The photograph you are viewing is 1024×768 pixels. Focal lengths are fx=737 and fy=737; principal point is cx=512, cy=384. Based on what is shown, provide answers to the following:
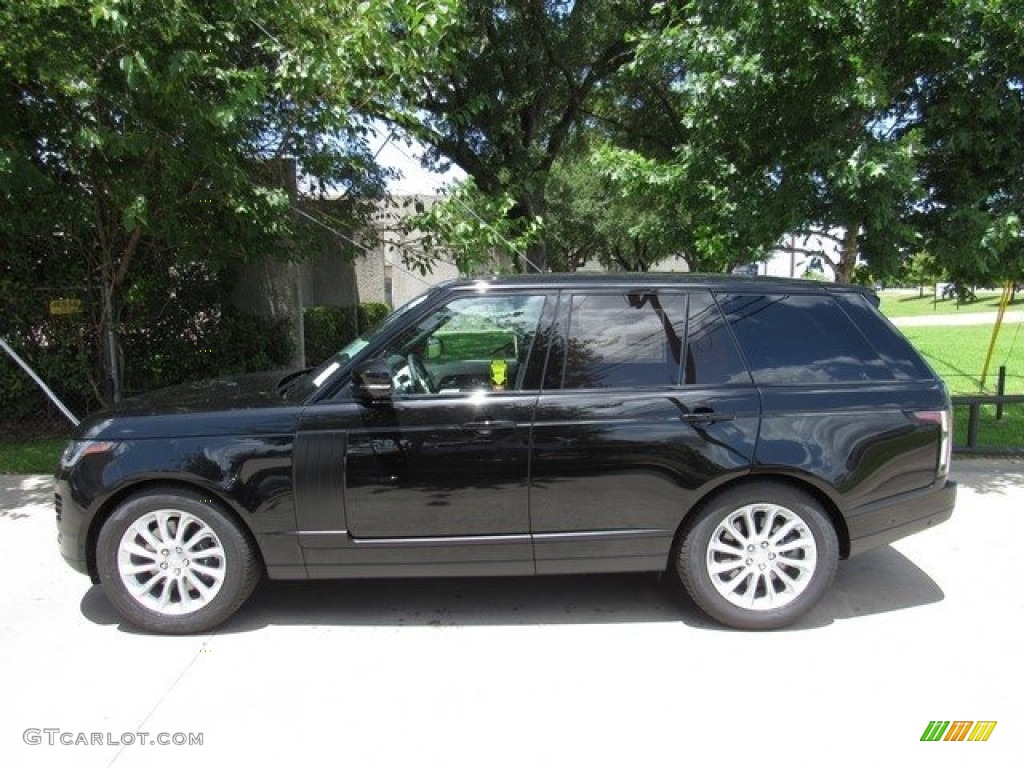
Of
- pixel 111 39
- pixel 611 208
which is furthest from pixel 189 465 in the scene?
pixel 611 208

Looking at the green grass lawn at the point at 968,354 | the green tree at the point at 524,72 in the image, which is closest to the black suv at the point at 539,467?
the green grass lawn at the point at 968,354

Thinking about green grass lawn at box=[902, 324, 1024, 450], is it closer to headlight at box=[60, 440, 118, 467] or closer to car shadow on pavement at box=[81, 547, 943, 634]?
car shadow on pavement at box=[81, 547, 943, 634]

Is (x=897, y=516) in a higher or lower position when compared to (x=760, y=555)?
higher

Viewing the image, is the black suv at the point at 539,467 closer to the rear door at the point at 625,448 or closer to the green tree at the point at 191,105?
the rear door at the point at 625,448

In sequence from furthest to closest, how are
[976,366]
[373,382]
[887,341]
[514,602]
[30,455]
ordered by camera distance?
[976,366], [30,455], [514,602], [887,341], [373,382]

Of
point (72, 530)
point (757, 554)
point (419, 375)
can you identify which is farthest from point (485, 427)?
point (72, 530)

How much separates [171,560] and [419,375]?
152cm

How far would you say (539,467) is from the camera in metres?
3.59

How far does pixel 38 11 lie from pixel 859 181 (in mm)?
6047

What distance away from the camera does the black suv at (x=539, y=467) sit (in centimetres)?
358

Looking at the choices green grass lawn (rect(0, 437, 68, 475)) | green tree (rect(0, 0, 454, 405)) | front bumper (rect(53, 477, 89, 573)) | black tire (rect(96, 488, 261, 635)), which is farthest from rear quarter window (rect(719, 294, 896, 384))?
green grass lawn (rect(0, 437, 68, 475))

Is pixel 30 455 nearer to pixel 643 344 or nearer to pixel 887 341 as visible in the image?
pixel 643 344

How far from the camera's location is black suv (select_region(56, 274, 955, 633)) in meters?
3.58

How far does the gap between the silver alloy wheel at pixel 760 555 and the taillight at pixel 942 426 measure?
0.81 meters
